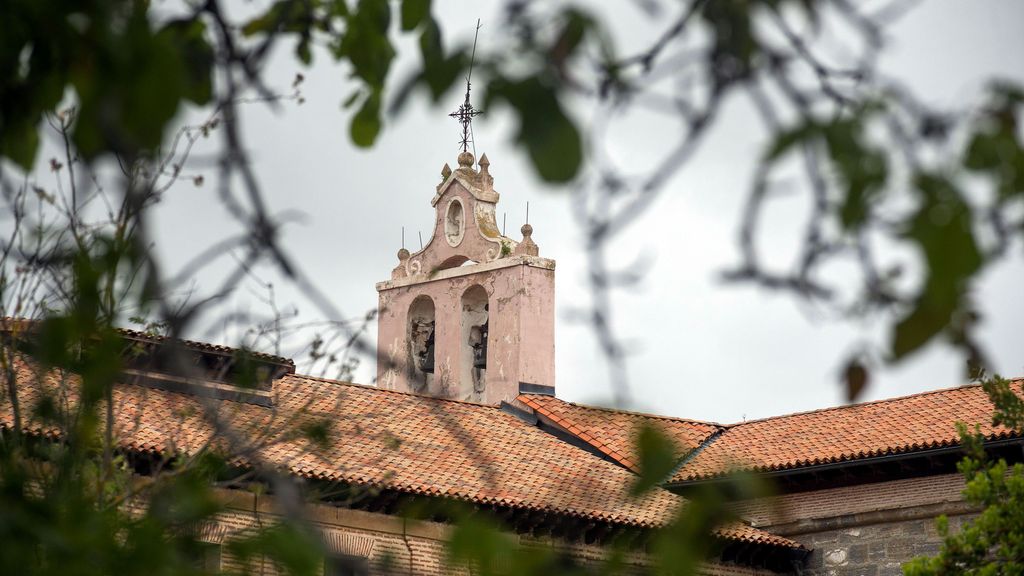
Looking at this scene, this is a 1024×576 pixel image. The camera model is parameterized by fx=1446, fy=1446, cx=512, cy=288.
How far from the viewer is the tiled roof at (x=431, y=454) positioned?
11.8m

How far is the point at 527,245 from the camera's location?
18422 mm

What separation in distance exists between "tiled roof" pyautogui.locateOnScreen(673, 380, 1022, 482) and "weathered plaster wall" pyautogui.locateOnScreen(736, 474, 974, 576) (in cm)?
45

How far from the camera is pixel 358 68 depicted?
9.05 feet

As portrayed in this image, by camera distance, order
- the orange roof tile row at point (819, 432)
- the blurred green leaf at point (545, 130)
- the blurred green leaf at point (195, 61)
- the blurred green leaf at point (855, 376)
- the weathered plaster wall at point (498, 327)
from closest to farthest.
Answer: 1. the blurred green leaf at point (545, 130)
2. the blurred green leaf at point (855, 376)
3. the blurred green leaf at point (195, 61)
4. the orange roof tile row at point (819, 432)
5. the weathered plaster wall at point (498, 327)

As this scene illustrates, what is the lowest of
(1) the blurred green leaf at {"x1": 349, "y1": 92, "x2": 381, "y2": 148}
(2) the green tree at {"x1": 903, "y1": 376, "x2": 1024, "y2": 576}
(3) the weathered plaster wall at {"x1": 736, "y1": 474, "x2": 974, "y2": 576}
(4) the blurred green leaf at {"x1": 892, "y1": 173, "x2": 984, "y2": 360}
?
(4) the blurred green leaf at {"x1": 892, "y1": 173, "x2": 984, "y2": 360}

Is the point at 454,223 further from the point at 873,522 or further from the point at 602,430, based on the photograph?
the point at 873,522

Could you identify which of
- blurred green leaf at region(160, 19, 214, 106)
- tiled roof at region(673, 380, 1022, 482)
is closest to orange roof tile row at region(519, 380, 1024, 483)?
tiled roof at region(673, 380, 1022, 482)

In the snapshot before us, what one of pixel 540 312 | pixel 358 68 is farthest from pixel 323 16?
pixel 540 312

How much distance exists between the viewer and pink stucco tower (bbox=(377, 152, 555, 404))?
18.0 metres

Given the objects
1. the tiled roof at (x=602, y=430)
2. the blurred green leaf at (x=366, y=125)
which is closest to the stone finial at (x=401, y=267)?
the tiled roof at (x=602, y=430)

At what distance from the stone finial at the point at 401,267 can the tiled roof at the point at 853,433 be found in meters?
4.92

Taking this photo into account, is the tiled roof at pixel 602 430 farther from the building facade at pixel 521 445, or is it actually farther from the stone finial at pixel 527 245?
the stone finial at pixel 527 245

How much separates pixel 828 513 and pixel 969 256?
13.7 metres

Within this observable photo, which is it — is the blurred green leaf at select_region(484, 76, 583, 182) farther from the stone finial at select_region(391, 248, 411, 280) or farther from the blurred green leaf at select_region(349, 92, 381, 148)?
the stone finial at select_region(391, 248, 411, 280)
